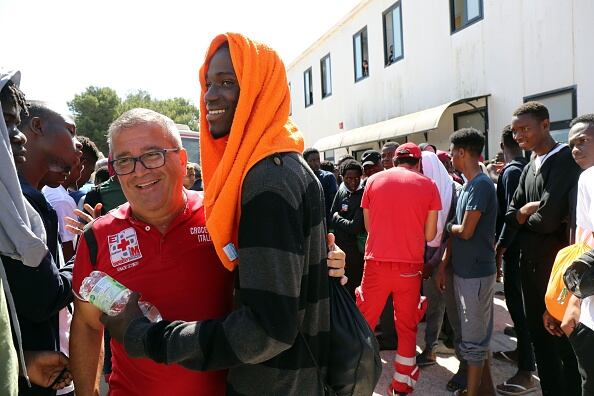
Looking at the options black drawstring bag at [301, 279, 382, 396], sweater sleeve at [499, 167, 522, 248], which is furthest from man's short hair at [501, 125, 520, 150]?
black drawstring bag at [301, 279, 382, 396]

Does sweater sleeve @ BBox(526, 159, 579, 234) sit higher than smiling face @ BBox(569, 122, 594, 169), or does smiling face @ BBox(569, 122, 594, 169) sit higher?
smiling face @ BBox(569, 122, 594, 169)

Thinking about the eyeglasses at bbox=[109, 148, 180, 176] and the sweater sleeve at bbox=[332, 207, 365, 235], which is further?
the sweater sleeve at bbox=[332, 207, 365, 235]

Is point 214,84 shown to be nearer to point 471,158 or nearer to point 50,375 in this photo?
point 50,375

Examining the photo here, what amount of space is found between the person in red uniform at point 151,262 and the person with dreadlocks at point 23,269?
102 mm

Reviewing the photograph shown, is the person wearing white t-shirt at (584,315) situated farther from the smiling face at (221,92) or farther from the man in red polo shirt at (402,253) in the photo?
the smiling face at (221,92)

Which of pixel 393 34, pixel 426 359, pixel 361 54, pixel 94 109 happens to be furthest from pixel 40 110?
pixel 94 109

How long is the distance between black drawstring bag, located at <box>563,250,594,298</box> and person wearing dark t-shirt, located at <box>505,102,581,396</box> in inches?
52.8

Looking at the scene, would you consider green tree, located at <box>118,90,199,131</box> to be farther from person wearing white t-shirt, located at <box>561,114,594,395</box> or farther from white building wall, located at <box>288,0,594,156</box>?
person wearing white t-shirt, located at <box>561,114,594,395</box>

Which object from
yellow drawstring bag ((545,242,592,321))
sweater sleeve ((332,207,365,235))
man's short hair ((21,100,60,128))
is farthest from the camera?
sweater sleeve ((332,207,365,235))

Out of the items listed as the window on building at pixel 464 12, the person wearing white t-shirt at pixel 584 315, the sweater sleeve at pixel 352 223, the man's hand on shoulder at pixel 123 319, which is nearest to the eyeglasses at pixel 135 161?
the man's hand on shoulder at pixel 123 319

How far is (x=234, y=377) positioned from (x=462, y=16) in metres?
11.1

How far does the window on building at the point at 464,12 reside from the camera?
1003 cm

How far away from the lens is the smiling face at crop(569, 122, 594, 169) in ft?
9.75

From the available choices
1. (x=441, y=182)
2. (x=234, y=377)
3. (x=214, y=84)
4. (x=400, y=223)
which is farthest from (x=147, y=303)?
(x=441, y=182)
